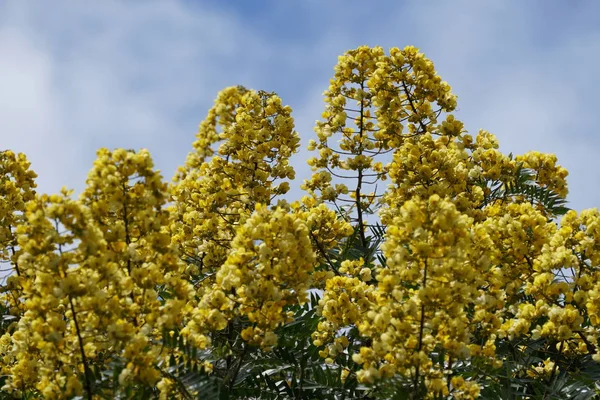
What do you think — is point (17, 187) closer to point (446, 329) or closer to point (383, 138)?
point (383, 138)

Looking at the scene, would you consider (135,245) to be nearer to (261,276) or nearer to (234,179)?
(261,276)

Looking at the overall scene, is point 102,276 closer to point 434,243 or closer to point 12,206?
point 434,243

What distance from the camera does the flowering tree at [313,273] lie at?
4301 millimetres

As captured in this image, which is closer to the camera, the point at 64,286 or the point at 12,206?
the point at 64,286

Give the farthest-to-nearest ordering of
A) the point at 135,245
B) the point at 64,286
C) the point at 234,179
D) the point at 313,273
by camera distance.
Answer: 1. the point at 234,179
2. the point at 313,273
3. the point at 135,245
4. the point at 64,286

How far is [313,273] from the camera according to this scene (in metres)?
5.95

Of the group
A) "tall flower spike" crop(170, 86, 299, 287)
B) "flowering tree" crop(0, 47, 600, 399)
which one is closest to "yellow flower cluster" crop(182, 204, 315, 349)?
"flowering tree" crop(0, 47, 600, 399)

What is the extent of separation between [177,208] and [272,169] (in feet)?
3.93

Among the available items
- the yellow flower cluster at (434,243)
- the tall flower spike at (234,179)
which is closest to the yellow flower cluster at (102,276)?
the yellow flower cluster at (434,243)

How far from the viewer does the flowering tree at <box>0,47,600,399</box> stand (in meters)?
4.30

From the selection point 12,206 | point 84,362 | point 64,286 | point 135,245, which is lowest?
point 84,362

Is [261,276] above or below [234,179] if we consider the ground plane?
below

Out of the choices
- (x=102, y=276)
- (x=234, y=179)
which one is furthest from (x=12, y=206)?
(x=102, y=276)

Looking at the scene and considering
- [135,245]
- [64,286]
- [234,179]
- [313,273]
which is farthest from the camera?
[234,179]
